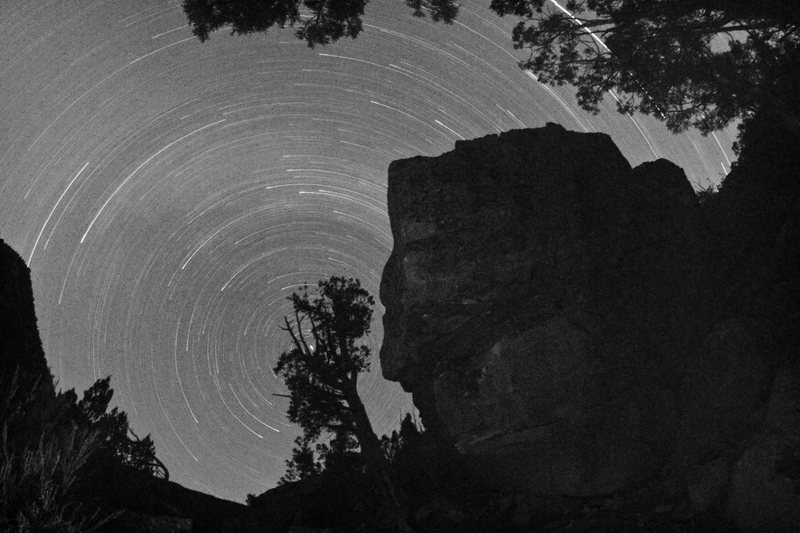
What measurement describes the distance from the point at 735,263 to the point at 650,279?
2246 mm

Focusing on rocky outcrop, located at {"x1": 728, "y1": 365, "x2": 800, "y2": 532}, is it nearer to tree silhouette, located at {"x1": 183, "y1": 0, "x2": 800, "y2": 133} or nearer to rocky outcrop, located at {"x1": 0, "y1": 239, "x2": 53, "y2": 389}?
tree silhouette, located at {"x1": 183, "y1": 0, "x2": 800, "y2": 133}

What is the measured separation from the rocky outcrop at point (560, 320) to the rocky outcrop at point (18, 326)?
8157 millimetres

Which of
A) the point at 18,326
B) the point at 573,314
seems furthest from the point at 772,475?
the point at 18,326

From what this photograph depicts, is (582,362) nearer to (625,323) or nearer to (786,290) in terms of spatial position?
(625,323)

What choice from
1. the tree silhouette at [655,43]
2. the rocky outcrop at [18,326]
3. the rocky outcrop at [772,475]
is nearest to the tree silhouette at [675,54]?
the tree silhouette at [655,43]

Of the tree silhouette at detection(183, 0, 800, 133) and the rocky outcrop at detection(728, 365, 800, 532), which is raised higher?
the tree silhouette at detection(183, 0, 800, 133)

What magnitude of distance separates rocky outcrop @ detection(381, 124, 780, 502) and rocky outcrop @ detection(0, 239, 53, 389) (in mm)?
8157

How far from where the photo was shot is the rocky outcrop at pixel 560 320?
1415 centimetres

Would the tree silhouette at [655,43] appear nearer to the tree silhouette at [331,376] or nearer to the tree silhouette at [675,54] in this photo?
the tree silhouette at [675,54]

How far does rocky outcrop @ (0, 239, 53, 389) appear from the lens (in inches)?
449

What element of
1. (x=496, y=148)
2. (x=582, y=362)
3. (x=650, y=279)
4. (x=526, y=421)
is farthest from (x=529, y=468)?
(x=496, y=148)

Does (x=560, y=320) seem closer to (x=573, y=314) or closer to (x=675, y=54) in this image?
(x=573, y=314)

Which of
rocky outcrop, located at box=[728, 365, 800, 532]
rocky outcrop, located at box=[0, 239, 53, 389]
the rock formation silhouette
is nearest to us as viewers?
rocky outcrop, located at box=[728, 365, 800, 532]

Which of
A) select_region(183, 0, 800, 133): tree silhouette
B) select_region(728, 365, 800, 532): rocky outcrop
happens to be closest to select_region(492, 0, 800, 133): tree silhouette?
select_region(183, 0, 800, 133): tree silhouette
